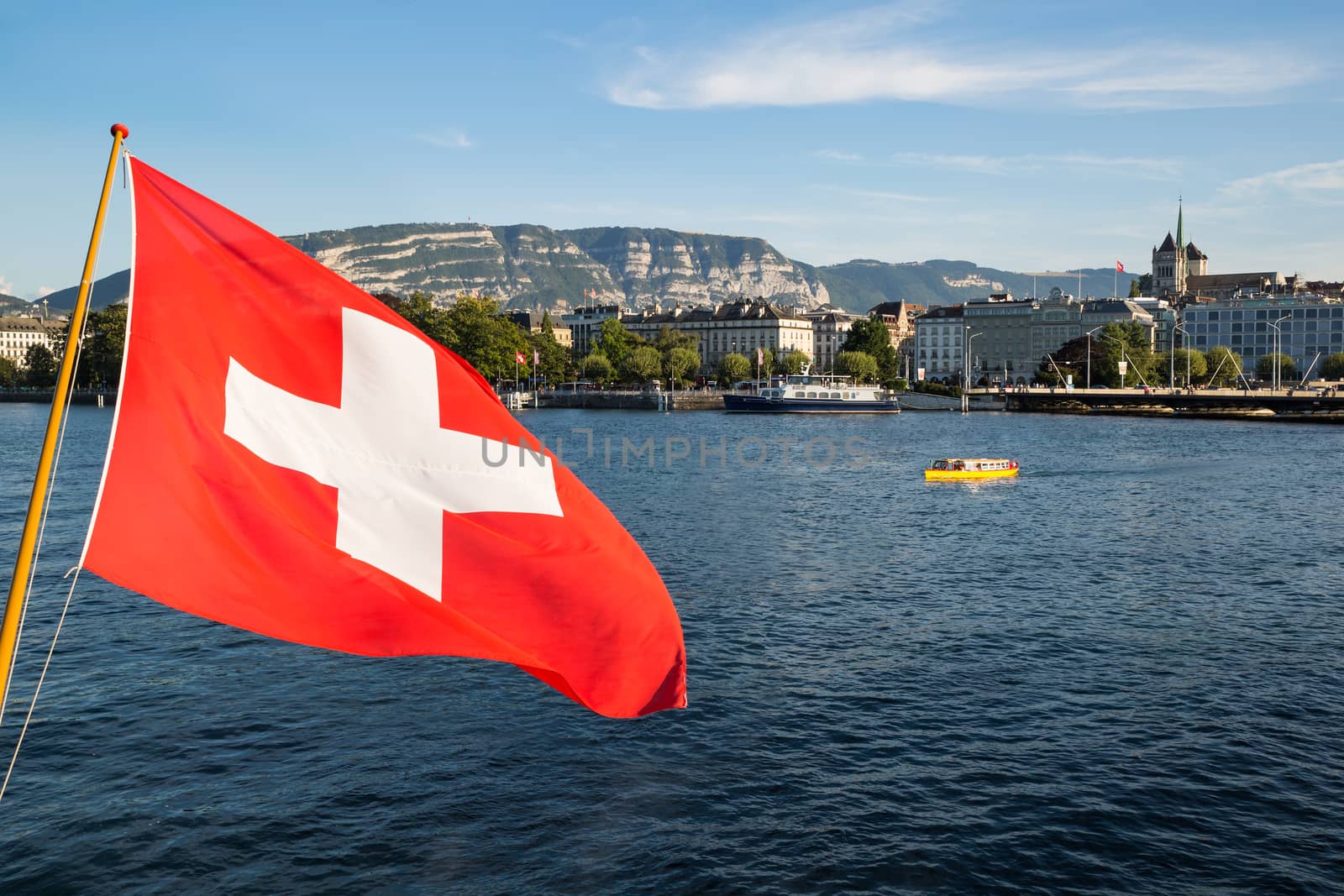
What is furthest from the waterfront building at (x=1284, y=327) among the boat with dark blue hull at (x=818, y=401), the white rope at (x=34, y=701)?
the white rope at (x=34, y=701)

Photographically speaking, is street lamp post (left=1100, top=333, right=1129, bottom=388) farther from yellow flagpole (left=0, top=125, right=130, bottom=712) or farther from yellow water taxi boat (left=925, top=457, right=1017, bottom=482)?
yellow flagpole (left=0, top=125, right=130, bottom=712)

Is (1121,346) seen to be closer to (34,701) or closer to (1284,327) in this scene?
(1284,327)

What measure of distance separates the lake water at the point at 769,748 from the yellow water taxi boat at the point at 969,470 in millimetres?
22844

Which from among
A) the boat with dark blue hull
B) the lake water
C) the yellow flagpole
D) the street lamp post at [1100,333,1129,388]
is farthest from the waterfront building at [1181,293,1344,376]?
the yellow flagpole

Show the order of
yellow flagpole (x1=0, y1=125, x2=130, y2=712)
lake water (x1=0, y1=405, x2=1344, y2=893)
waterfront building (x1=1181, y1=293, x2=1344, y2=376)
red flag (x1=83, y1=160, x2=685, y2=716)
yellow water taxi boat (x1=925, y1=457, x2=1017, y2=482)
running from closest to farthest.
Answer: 1. yellow flagpole (x1=0, y1=125, x2=130, y2=712)
2. red flag (x1=83, y1=160, x2=685, y2=716)
3. lake water (x1=0, y1=405, x2=1344, y2=893)
4. yellow water taxi boat (x1=925, y1=457, x2=1017, y2=482)
5. waterfront building (x1=1181, y1=293, x2=1344, y2=376)

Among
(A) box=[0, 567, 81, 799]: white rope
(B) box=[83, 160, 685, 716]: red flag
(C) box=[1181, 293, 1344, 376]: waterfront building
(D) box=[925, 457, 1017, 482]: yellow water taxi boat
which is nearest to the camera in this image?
(B) box=[83, 160, 685, 716]: red flag

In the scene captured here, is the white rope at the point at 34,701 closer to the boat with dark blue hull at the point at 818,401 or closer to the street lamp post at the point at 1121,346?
the boat with dark blue hull at the point at 818,401

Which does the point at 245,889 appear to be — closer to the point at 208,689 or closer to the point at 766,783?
the point at 766,783

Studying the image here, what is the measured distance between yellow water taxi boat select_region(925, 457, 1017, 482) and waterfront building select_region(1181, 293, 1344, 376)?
457ft

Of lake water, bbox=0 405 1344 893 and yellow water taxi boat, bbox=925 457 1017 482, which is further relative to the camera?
yellow water taxi boat, bbox=925 457 1017 482

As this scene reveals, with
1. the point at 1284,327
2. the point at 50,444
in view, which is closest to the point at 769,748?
the point at 50,444

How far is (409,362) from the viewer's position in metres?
7.31

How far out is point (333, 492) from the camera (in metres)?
7.12

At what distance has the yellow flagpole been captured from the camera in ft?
17.4
